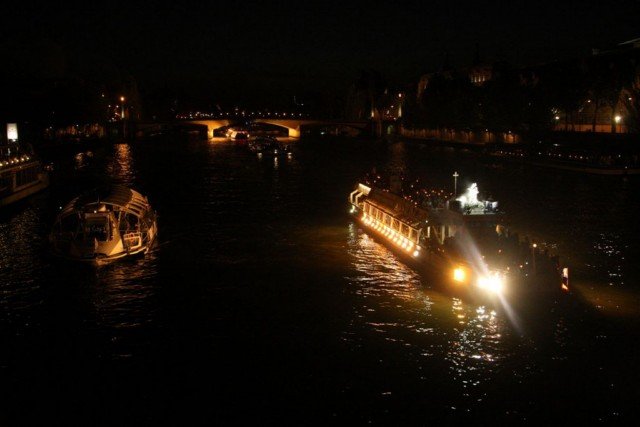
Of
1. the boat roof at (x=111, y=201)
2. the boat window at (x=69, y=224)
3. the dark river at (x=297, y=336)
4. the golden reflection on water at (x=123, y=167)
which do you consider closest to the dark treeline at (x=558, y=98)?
the dark river at (x=297, y=336)

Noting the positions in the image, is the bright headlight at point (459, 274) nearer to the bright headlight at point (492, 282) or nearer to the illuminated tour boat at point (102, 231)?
the bright headlight at point (492, 282)

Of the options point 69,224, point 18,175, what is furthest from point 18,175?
point 69,224

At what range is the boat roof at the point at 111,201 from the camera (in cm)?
3556

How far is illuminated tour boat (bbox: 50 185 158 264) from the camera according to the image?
1305 inches

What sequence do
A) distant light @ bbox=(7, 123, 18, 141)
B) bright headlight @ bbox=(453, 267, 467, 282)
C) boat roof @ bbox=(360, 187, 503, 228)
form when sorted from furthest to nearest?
distant light @ bbox=(7, 123, 18, 141) < boat roof @ bbox=(360, 187, 503, 228) < bright headlight @ bbox=(453, 267, 467, 282)

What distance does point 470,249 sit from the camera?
2831 cm

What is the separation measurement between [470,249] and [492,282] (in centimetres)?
203

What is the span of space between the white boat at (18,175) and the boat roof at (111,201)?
1911cm

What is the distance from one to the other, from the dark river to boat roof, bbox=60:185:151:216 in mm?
2636

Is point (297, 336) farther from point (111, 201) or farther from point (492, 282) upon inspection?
point (111, 201)

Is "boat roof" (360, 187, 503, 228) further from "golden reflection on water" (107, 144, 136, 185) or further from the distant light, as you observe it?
the distant light

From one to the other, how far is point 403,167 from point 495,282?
64.4 meters

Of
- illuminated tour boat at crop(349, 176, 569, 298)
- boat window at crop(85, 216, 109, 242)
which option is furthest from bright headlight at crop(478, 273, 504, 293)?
boat window at crop(85, 216, 109, 242)

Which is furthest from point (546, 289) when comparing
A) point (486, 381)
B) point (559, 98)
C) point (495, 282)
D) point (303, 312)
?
point (559, 98)
